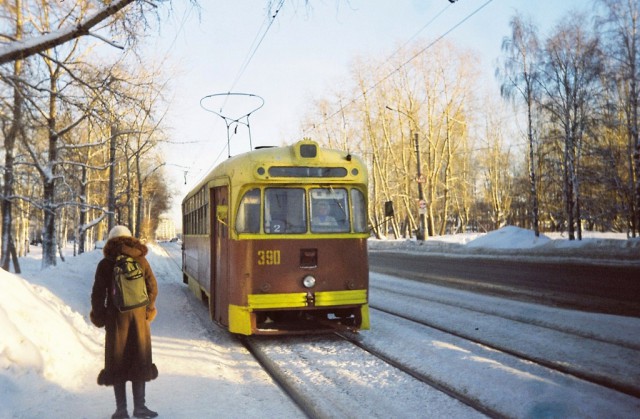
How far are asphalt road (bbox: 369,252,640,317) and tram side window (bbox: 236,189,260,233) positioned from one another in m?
6.41

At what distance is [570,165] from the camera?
102 feet

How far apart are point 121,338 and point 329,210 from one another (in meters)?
4.19

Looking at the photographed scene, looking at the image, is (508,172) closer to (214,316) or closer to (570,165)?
(570,165)

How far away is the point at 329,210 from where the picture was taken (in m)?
8.43

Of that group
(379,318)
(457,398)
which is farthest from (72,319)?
(457,398)

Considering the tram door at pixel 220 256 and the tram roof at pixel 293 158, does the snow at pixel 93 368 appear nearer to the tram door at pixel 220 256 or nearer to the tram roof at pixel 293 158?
the tram door at pixel 220 256

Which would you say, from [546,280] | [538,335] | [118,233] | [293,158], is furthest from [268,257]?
[546,280]

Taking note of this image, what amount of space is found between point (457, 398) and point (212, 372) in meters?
2.75

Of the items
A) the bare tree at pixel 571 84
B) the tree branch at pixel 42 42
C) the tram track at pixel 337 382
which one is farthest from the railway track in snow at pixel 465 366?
the bare tree at pixel 571 84

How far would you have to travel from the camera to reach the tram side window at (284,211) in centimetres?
820

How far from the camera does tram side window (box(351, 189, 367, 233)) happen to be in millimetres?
8484

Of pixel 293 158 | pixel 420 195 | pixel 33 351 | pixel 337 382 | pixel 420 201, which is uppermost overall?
pixel 420 195

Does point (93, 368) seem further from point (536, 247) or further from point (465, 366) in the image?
point (536, 247)

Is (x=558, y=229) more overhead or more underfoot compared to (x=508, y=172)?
more underfoot
